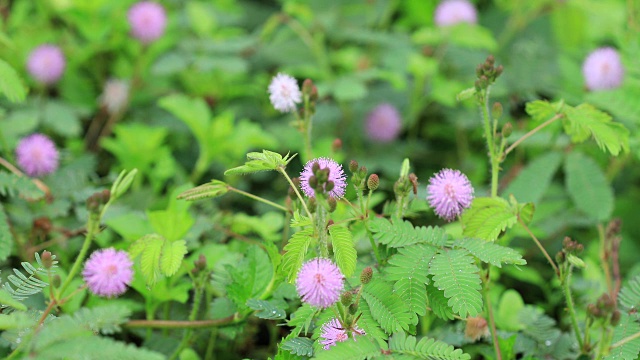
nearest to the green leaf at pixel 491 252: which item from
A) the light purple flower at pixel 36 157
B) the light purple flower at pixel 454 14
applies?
the light purple flower at pixel 36 157

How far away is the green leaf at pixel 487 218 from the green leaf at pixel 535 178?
0.59m

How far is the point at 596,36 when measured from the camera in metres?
2.48

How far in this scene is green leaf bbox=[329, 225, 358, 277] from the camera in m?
0.98

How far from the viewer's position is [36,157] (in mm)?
1600

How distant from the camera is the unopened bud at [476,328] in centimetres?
124

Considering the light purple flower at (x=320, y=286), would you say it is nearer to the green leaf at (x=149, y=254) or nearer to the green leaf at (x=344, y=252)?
the green leaf at (x=344, y=252)

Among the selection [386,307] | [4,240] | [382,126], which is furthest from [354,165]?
[382,126]

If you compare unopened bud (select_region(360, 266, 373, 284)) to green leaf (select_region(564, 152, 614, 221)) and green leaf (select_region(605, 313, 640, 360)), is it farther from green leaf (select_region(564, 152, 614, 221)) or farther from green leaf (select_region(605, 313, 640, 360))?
green leaf (select_region(564, 152, 614, 221))

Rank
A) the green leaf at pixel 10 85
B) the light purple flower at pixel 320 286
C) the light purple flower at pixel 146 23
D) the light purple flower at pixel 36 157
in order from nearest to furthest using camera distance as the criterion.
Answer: the light purple flower at pixel 320 286
the green leaf at pixel 10 85
the light purple flower at pixel 36 157
the light purple flower at pixel 146 23

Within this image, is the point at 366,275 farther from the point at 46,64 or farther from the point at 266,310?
the point at 46,64

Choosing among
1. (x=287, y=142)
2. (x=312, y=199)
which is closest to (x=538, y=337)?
(x=312, y=199)

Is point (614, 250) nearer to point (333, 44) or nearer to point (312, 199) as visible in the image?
point (312, 199)

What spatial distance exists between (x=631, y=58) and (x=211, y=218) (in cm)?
118

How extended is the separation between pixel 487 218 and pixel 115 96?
4.80 feet
